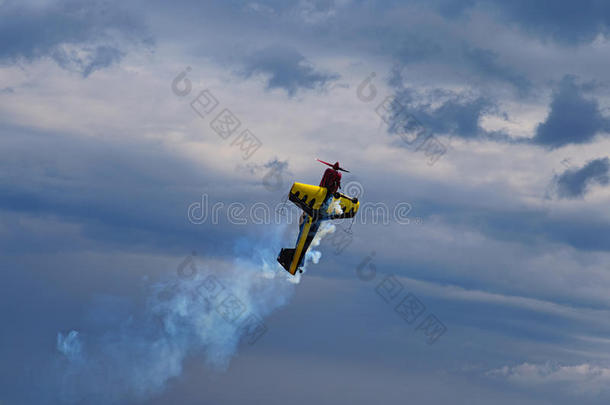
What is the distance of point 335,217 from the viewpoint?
18950 cm

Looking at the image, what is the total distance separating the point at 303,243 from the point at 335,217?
8672 millimetres

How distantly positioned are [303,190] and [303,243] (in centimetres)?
1307

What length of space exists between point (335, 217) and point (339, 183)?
1036 cm

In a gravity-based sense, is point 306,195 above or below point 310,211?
above

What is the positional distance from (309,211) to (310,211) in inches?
8.1

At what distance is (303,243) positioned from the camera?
18912cm

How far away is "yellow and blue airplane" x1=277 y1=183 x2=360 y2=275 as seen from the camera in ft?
599

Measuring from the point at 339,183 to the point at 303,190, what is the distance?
741cm

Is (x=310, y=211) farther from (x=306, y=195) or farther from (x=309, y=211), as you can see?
(x=306, y=195)

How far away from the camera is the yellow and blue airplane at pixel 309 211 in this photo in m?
182

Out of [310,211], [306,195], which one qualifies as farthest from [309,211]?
[306,195]

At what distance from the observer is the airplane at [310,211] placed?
182500mm

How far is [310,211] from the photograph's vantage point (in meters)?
184

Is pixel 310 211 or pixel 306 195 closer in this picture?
pixel 306 195
